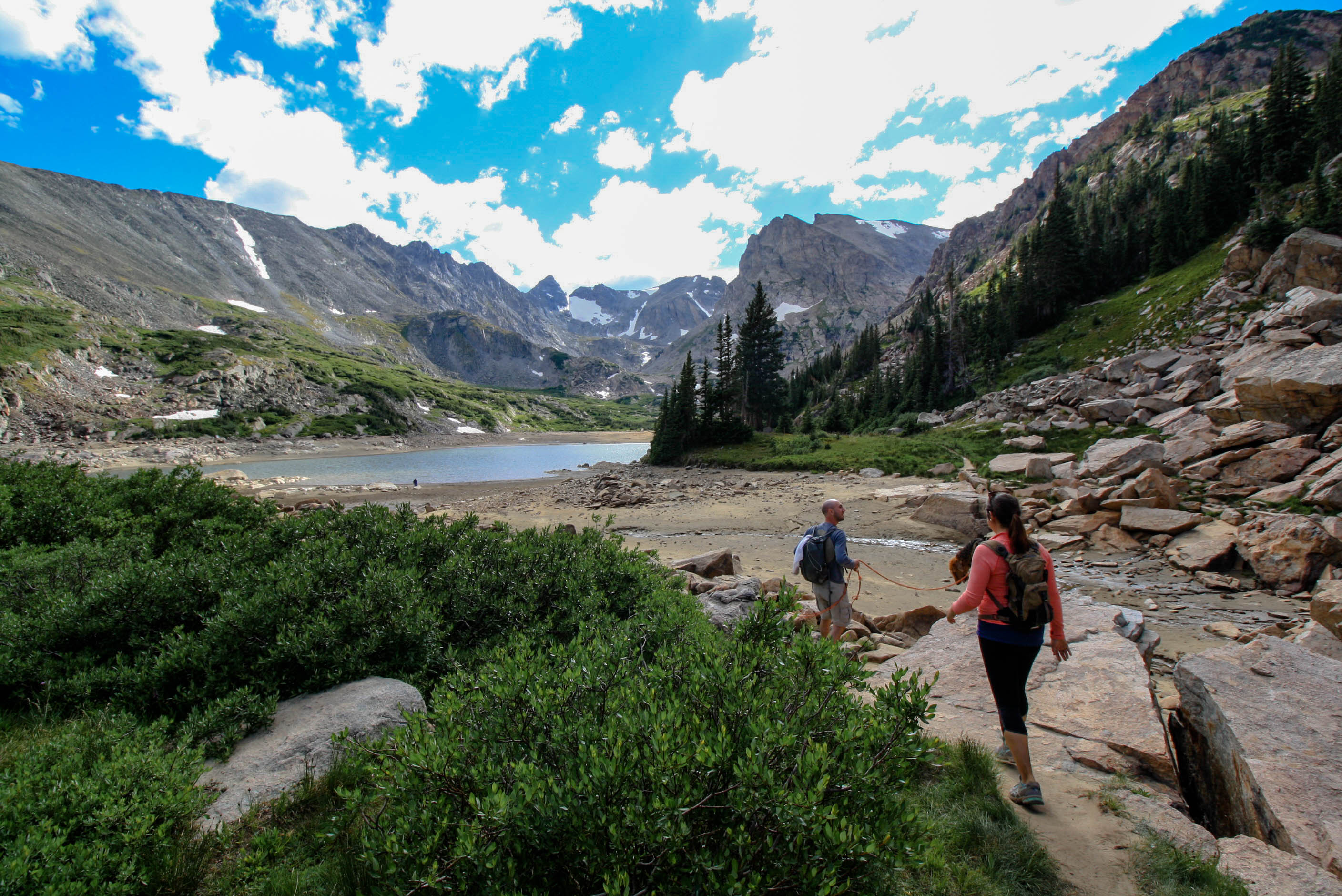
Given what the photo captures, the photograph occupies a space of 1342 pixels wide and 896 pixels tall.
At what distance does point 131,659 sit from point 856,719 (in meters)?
7.56

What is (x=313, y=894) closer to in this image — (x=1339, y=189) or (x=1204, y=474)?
(x=1204, y=474)

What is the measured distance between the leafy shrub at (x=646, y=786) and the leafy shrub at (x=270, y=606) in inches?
66.9

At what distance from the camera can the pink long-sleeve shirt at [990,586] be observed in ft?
15.8

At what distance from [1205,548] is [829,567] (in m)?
10.9

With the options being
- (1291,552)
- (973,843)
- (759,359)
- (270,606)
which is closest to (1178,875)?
(973,843)

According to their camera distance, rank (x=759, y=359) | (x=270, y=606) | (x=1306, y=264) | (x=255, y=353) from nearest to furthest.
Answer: (x=270, y=606)
(x=1306, y=264)
(x=759, y=359)
(x=255, y=353)

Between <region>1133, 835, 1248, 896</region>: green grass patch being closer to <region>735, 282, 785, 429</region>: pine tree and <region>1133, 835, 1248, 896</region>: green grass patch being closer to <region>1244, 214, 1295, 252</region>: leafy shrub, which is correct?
<region>1244, 214, 1295, 252</region>: leafy shrub

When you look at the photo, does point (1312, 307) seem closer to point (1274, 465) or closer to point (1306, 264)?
point (1306, 264)

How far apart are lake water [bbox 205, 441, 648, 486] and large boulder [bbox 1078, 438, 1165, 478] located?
42.9 meters

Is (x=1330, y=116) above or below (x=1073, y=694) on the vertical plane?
above

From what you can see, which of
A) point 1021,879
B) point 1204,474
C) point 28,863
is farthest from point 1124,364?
point 28,863

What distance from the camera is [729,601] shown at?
932cm

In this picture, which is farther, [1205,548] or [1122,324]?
[1122,324]

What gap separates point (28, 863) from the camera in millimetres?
2795
